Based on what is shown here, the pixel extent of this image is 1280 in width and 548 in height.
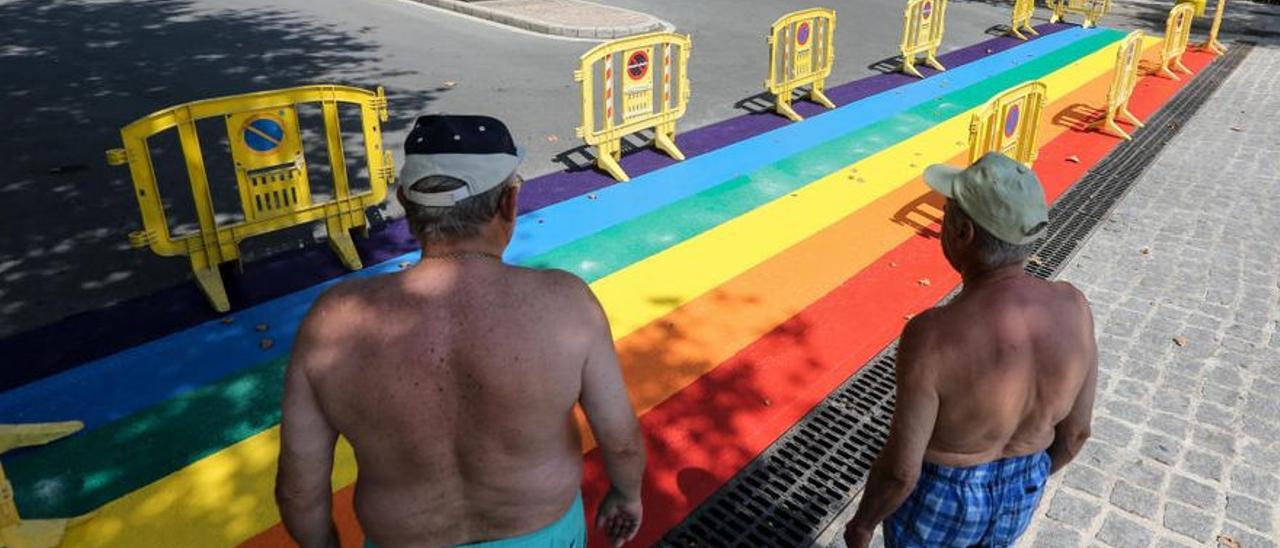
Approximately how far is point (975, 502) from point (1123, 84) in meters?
9.27

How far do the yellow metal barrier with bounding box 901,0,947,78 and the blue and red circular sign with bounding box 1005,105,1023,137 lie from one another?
499cm

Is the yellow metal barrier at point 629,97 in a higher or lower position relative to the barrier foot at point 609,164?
higher

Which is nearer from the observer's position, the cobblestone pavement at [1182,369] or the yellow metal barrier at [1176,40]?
the cobblestone pavement at [1182,369]

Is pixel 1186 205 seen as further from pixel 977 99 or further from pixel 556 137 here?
pixel 556 137

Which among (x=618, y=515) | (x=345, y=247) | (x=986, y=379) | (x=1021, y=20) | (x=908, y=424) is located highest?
(x=986, y=379)

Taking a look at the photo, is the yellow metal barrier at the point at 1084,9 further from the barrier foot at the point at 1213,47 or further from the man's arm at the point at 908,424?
the man's arm at the point at 908,424

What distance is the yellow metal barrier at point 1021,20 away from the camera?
1605 cm

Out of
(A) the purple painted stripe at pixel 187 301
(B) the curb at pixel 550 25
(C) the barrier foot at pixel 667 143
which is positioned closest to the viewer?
(A) the purple painted stripe at pixel 187 301

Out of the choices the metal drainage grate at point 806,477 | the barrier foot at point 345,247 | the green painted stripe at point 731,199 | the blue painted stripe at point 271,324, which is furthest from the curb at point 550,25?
the metal drainage grate at point 806,477

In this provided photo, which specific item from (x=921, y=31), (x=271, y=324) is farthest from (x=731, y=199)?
(x=921, y=31)

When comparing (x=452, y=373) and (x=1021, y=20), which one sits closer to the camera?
(x=452, y=373)

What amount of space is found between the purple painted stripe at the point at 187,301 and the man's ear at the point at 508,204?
409 centimetres

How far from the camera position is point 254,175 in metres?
6.18

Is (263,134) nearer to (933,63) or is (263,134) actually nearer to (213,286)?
(213,286)
